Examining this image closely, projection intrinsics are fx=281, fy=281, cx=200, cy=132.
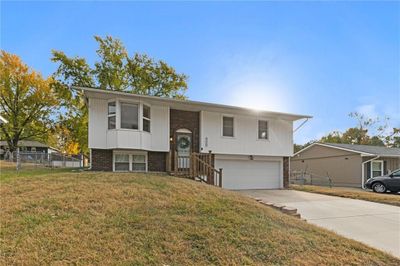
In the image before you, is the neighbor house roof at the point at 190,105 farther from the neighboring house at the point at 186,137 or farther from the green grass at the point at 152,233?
the green grass at the point at 152,233

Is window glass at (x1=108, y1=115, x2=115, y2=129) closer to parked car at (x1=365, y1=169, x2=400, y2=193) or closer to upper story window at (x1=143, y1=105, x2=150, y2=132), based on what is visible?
upper story window at (x1=143, y1=105, x2=150, y2=132)

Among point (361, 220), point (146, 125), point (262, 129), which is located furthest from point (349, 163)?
point (146, 125)

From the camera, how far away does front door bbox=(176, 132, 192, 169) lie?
13688mm

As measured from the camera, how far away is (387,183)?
51.8 ft

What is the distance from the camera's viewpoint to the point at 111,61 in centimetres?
2331

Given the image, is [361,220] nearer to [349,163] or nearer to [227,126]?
[227,126]

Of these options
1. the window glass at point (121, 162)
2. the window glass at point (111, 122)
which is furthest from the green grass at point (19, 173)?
the window glass at point (111, 122)

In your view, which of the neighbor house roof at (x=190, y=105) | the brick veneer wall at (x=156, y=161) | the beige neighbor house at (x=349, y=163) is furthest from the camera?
the beige neighbor house at (x=349, y=163)

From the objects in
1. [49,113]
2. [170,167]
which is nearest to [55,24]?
[170,167]

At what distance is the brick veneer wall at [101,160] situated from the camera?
12.2m

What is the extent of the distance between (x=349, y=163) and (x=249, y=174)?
10224mm

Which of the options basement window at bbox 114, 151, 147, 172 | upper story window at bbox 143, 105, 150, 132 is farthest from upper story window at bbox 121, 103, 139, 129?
basement window at bbox 114, 151, 147, 172

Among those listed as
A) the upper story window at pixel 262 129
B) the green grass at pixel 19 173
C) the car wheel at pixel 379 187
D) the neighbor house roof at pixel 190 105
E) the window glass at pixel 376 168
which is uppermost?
the neighbor house roof at pixel 190 105

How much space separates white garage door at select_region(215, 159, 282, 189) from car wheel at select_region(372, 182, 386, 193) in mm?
5677
